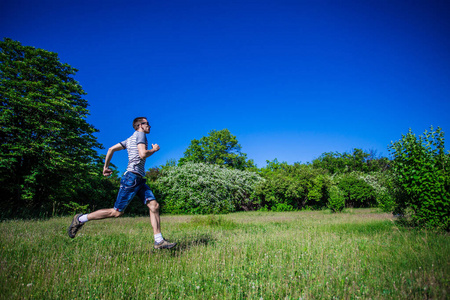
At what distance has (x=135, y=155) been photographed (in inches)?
165

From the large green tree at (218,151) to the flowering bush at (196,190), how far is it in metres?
17.3

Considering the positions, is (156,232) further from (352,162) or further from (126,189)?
(352,162)

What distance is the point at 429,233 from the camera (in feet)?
19.3

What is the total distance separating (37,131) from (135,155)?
1215cm

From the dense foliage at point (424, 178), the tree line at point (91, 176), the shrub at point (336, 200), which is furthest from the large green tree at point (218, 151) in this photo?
the dense foliage at point (424, 178)

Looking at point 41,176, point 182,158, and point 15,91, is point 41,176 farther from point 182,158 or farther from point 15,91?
point 182,158

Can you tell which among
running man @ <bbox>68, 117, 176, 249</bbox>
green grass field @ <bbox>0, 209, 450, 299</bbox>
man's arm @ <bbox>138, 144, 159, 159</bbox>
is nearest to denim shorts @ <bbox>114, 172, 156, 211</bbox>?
running man @ <bbox>68, 117, 176, 249</bbox>

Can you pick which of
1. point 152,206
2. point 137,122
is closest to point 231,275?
point 152,206

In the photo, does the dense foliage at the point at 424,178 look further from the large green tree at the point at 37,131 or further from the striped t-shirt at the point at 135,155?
the large green tree at the point at 37,131

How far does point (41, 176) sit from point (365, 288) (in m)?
15.9

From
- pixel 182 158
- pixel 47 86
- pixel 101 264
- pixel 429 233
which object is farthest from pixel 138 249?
pixel 182 158

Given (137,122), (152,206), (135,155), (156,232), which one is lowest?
(156,232)

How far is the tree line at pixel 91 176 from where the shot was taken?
6723mm

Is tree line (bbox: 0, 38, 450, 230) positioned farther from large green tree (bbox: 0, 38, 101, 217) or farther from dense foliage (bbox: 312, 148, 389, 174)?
dense foliage (bbox: 312, 148, 389, 174)
